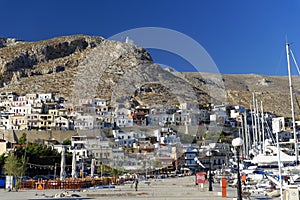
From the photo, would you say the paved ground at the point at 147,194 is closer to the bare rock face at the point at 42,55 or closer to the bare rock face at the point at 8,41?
the bare rock face at the point at 42,55

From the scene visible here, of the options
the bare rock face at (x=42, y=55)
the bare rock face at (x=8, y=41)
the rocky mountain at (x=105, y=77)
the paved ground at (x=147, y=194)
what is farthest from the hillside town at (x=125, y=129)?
the bare rock face at (x=8, y=41)

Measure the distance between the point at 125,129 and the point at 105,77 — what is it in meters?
42.5

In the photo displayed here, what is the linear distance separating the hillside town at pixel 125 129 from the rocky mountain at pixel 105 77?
7.71 meters

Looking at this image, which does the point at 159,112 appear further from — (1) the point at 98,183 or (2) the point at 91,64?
(1) the point at 98,183

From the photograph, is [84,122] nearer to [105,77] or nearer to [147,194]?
[105,77]

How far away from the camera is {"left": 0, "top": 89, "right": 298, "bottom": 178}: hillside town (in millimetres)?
54281

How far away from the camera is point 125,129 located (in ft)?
246

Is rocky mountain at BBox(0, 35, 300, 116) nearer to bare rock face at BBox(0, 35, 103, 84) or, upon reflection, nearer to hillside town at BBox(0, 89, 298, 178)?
bare rock face at BBox(0, 35, 103, 84)

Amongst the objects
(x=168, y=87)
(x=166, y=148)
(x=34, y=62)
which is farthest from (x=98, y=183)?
(x=34, y=62)

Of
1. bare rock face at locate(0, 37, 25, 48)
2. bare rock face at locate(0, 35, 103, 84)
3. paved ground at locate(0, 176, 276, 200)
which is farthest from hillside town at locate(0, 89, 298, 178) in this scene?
bare rock face at locate(0, 37, 25, 48)

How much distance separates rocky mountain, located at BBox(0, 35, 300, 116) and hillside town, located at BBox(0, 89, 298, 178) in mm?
7708

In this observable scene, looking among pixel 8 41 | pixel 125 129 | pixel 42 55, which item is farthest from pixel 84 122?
pixel 8 41

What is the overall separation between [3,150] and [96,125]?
25451 millimetres

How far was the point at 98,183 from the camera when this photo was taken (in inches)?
1117
